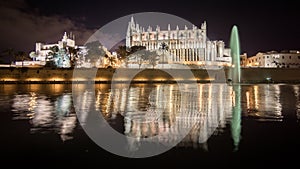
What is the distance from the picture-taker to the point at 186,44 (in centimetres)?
12200

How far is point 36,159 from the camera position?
5.97 metres

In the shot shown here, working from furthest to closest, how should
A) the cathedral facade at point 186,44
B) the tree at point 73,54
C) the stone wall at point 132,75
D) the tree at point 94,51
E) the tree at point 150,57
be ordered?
the cathedral facade at point 186,44 → the tree at point 150,57 → the tree at point 94,51 → the tree at point 73,54 → the stone wall at point 132,75

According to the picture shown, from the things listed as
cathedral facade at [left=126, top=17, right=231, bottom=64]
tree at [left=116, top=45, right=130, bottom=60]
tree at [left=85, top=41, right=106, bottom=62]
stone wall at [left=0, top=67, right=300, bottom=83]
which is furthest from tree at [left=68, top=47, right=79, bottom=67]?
cathedral facade at [left=126, top=17, right=231, bottom=64]

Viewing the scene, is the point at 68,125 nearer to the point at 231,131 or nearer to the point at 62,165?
the point at 62,165

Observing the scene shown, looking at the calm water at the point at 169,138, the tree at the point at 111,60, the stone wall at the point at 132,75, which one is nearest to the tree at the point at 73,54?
the tree at the point at 111,60

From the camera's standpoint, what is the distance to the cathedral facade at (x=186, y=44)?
4670 inches

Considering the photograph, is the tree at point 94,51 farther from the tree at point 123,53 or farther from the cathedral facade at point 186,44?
the cathedral facade at point 186,44

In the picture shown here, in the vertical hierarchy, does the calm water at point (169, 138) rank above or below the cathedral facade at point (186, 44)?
below

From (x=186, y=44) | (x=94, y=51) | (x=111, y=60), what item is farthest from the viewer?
(x=186, y=44)

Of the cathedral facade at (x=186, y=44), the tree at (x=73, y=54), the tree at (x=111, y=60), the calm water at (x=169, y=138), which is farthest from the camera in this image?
the cathedral facade at (x=186, y=44)

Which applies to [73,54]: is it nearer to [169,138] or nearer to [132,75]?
[132,75]

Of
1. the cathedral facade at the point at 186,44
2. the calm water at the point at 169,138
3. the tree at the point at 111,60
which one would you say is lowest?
the calm water at the point at 169,138

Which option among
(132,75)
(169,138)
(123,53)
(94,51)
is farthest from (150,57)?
(169,138)

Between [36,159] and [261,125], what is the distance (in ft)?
23.2
